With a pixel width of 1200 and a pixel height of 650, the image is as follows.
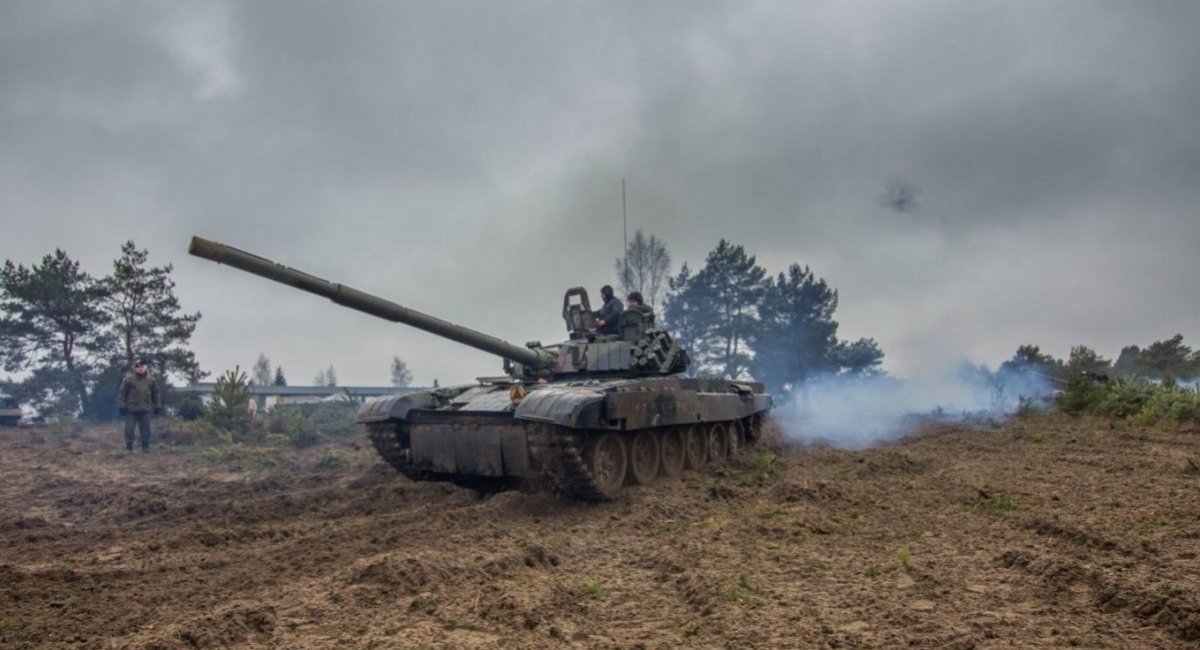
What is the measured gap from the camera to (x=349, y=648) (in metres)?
4.12

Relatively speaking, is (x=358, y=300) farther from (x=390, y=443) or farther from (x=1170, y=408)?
(x=1170, y=408)

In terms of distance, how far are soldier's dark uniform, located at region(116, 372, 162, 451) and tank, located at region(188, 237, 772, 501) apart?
25.1 feet

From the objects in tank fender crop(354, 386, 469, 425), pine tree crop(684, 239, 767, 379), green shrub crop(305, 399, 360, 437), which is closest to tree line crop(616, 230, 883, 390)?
pine tree crop(684, 239, 767, 379)

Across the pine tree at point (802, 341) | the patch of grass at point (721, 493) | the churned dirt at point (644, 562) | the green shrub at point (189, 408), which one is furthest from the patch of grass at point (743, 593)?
the pine tree at point (802, 341)

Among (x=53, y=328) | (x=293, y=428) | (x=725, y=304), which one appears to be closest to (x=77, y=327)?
(x=53, y=328)

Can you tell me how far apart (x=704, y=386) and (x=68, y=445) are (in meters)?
14.6

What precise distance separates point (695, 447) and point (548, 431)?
14.0ft

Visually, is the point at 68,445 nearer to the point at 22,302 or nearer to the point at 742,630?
the point at 22,302

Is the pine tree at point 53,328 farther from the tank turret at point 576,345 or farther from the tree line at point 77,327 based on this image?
the tank turret at point 576,345

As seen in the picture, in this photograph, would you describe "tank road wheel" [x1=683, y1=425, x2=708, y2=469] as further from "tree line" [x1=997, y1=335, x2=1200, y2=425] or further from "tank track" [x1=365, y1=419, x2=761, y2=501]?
"tree line" [x1=997, y1=335, x2=1200, y2=425]

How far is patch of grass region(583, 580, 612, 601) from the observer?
5217 millimetres

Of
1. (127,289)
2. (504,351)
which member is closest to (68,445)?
(127,289)

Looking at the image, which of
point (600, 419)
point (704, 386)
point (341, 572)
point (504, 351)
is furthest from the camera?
point (704, 386)

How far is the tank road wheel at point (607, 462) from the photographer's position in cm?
938
